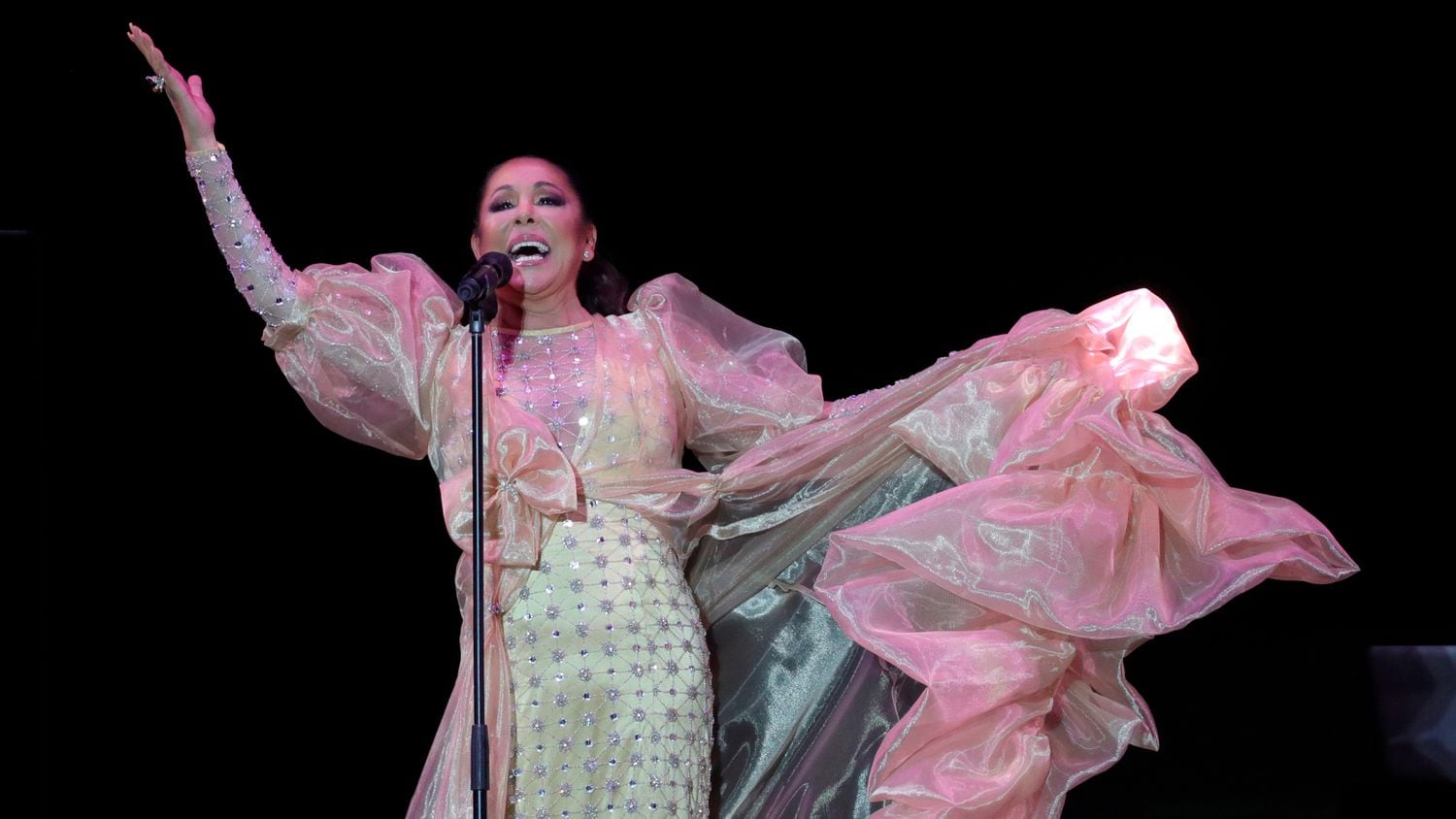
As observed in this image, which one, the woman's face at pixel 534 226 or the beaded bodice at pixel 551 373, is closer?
the beaded bodice at pixel 551 373

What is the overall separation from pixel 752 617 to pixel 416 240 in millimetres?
1186

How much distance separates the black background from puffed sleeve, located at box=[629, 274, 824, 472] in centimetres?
31

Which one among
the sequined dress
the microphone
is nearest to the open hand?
the microphone

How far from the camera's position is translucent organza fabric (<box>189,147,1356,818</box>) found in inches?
89.2

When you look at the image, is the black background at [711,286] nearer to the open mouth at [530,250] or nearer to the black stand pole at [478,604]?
the open mouth at [530,250]

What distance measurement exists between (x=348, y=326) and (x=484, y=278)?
1.51ft

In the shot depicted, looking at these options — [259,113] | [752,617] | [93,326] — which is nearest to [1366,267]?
[752,617]

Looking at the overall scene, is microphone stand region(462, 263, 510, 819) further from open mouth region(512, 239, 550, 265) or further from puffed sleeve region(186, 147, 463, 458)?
open mouth region(512, 239, 550, 265)

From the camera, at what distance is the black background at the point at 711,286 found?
307 centimetres

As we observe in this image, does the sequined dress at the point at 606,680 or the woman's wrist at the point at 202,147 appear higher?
the woman's wrist at the point at 202,147

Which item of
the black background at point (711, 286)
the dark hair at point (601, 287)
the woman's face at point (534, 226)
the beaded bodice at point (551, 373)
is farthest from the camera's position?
the black background at point (711, 286)

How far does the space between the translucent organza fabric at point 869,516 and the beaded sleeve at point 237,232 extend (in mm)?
60

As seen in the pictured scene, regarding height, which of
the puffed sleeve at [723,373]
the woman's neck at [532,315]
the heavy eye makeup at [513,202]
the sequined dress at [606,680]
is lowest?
the sequined dress at [606,680]

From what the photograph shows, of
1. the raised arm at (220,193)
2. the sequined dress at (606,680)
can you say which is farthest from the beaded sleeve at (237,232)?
the sequined dress at (606,680)
